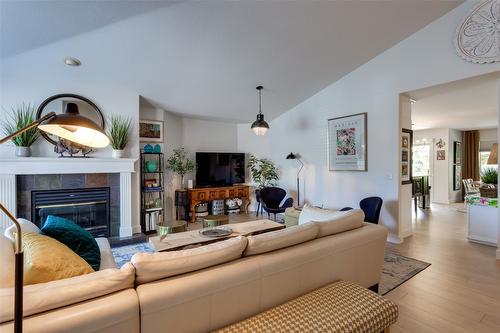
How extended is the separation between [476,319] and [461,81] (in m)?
3.00

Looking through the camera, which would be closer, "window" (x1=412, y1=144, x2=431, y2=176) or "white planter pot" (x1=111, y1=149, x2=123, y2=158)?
"white planter pot" (x1=111, y1=149, x2=123, y2=158)

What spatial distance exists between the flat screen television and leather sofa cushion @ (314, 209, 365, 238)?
4221 millimetres

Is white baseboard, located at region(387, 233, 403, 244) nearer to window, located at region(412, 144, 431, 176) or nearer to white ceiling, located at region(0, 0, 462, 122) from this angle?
white ceiling, located at region(0, 0, 462, 122)

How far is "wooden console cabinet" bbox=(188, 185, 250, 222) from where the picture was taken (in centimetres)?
554

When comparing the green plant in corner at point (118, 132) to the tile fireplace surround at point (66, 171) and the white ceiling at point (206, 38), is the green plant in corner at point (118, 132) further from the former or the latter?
the white ceiling at point (206, 38)

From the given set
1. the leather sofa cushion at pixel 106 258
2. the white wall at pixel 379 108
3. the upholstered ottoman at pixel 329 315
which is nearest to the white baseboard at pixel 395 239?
the white wall at pixel 379 108

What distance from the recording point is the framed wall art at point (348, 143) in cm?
445

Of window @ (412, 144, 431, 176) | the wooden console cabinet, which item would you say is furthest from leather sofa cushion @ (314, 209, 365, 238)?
window @ (412, 144, 431, 176)

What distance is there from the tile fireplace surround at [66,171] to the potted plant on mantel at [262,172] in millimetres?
3101

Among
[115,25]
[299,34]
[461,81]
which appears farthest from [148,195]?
[461,81]

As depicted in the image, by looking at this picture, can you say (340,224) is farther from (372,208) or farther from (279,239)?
(372,208)

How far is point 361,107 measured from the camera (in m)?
4.47

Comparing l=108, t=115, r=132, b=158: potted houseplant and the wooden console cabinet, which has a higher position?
l=108, t=115, r=132, b=158: potted houseplant

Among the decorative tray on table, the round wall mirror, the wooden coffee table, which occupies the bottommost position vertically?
the wooden coffee table
